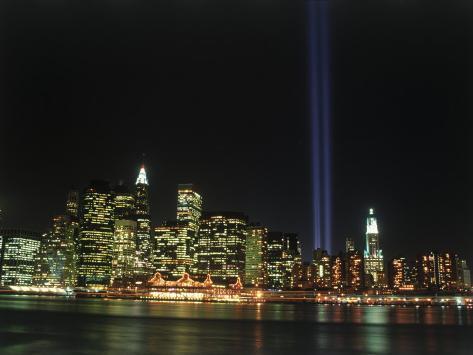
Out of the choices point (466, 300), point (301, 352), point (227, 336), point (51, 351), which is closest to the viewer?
point (51, 351)

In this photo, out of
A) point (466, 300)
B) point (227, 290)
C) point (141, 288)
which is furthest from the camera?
point (141, 288)

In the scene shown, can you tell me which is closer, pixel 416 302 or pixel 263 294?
pixel 416 302

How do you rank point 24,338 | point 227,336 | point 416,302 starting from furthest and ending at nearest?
1. point 416,302
2. point 227,336
3. point 24,338

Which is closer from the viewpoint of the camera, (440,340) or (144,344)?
(144,344)

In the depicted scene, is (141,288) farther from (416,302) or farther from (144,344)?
(144,344)

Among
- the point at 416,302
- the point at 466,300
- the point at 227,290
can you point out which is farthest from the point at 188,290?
the point at 466,300

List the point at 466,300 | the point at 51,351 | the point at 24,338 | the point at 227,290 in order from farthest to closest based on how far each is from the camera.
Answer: the point at 227,290 → the point at 466,300 → the point at 24,338 → the point at 51,351

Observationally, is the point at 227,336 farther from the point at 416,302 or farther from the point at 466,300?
the point at 466,300

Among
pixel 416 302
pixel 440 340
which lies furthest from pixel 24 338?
pixel 416 302
